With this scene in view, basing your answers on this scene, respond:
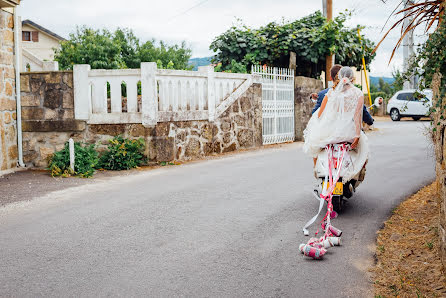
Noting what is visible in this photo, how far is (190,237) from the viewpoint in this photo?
583cm

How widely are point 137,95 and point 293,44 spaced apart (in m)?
8.16

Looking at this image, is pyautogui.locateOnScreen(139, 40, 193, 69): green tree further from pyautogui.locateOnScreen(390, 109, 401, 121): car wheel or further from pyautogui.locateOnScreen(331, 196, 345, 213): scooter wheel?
pyautogui.locateOnScreen(331, 196, 345, 213): scooter wheel

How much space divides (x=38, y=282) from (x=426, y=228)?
4386mm

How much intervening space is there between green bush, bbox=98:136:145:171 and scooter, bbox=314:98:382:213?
5558 millimetres

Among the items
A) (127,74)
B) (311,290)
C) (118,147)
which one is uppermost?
(127,74)

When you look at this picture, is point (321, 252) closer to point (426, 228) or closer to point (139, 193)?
point (426, 228)

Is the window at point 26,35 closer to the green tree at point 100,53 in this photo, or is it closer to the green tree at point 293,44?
the green tree at point 100,53

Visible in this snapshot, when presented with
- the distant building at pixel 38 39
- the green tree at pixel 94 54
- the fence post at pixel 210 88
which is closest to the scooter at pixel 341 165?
the fence post at pixel 210 88

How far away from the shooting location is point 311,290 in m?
4.27

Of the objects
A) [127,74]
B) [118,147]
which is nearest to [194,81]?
[127,74]

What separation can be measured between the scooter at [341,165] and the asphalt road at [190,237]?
0.37 metres

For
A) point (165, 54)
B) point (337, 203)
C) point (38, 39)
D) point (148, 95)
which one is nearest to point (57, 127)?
point (148, 95)

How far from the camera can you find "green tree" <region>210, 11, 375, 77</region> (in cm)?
1828

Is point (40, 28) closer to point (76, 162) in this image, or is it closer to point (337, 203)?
point (76, 162)
